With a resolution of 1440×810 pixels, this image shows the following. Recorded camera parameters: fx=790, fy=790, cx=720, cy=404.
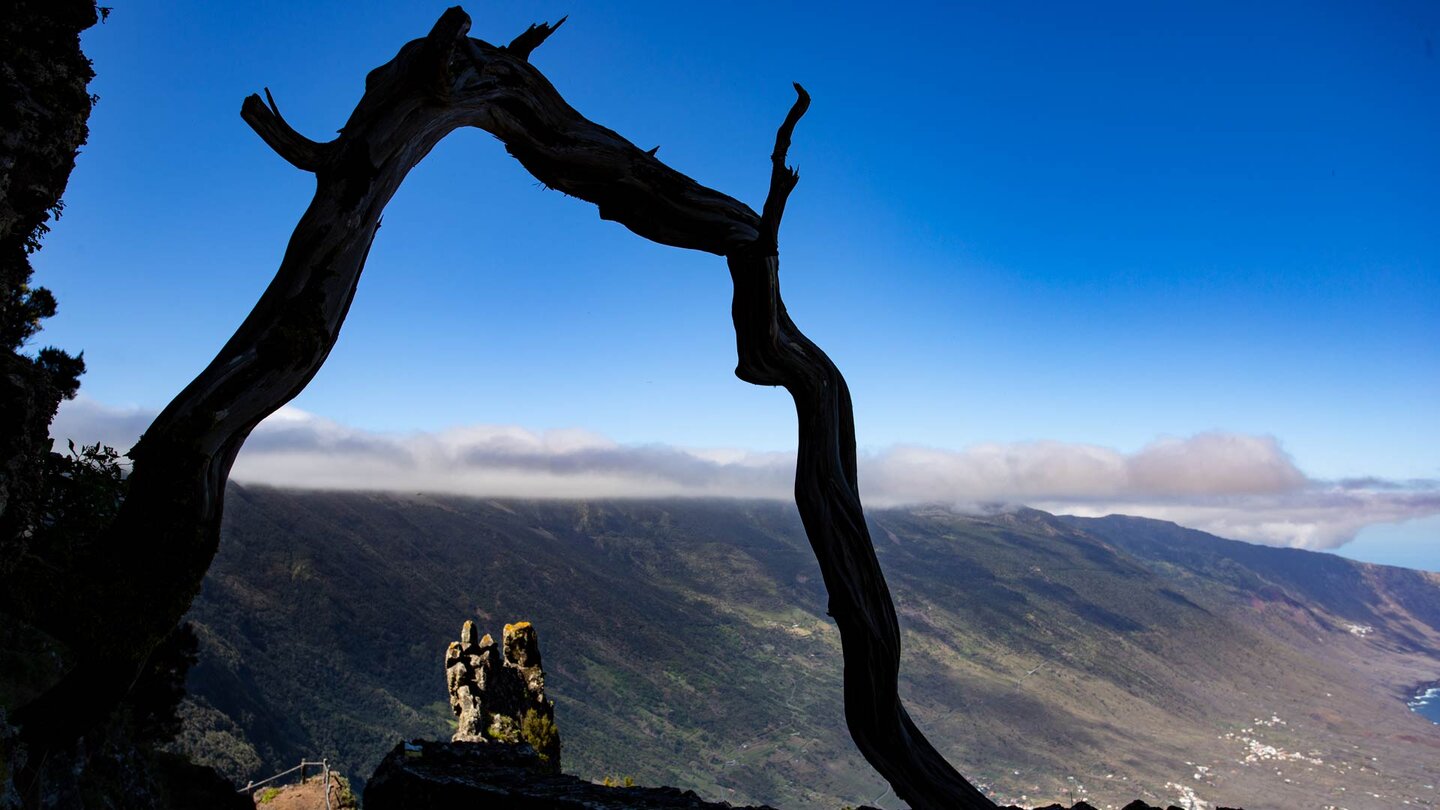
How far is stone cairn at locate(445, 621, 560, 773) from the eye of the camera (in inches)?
1916

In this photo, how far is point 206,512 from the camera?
6.63ft

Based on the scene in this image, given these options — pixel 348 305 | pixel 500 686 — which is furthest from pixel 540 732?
pixel 348 305

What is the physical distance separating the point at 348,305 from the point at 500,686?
175 feet

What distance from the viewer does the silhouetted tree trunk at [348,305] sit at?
1.99 metres

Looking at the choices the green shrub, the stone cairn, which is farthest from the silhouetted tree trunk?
the stone cairn

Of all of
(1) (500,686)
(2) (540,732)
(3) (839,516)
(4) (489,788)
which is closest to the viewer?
(3) (839,516)

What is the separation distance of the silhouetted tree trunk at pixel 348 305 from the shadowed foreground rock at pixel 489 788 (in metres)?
1.28

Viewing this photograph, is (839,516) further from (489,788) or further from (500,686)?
(500,686)

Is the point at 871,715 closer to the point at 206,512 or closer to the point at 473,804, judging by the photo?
the point at 473,804

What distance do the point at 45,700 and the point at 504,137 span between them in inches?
81.4

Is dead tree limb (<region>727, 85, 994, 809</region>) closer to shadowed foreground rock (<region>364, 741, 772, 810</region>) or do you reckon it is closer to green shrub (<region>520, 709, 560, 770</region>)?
shadowed foreground rock (<region>364, 741, 772, 810</region>)

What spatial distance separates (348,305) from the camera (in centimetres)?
226

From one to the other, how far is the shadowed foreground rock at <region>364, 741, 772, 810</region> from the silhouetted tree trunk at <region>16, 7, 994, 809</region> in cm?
128

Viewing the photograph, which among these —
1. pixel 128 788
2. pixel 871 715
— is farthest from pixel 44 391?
pixel 128 788
